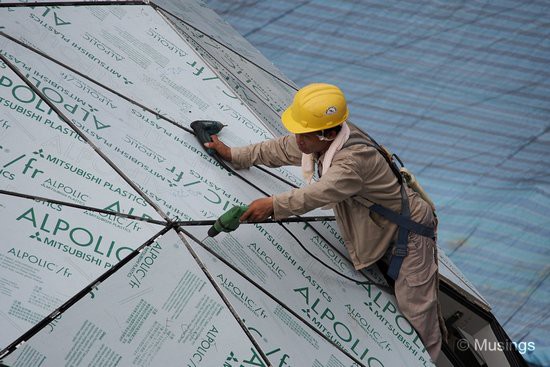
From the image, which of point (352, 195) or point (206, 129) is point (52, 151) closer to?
point (206, 129)

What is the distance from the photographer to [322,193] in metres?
3.96


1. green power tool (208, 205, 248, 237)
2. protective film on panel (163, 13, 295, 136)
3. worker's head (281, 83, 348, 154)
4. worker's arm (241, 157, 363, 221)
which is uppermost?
protective film on panel (163, 13, 295, 136)

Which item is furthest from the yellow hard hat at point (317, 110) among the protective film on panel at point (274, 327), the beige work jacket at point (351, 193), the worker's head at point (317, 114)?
the protective film on panel at point (274, 327)

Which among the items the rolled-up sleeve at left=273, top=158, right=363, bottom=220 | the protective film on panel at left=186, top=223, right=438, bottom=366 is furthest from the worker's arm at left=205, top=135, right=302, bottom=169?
the rolled-up sleeve at left=273, top=158, right=363, bottom=220

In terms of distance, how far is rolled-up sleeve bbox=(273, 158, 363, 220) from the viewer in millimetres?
3953

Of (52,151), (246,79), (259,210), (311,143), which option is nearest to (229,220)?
(259,210)

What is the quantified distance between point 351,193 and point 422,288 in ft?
2.90

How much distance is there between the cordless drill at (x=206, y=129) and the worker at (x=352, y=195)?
40 millimetres

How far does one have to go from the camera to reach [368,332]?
4.45 m

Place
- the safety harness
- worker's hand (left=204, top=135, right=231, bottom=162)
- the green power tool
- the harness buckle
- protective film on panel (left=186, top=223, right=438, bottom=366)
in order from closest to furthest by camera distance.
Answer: the green power tool
protective film on panel (left=186, top=223, right=438, bottom=366)
the safety harness
the harness buckle
worker's hand (left=204, top=135, right=231, bottom=162)

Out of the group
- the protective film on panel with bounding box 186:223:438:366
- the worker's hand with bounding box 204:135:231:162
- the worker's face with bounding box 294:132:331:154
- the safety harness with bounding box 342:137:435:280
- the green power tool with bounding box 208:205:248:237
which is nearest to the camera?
the green power tool with bounding box 208:205:248:237

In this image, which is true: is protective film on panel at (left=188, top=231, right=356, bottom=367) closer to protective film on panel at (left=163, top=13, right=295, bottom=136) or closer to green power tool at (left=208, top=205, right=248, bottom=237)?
green power tool at (left=208, top=205, right=248, bottom=237)

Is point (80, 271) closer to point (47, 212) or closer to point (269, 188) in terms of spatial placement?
point (47, 212)

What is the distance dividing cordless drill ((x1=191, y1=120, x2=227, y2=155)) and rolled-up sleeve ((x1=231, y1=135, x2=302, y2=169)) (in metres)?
0.15
